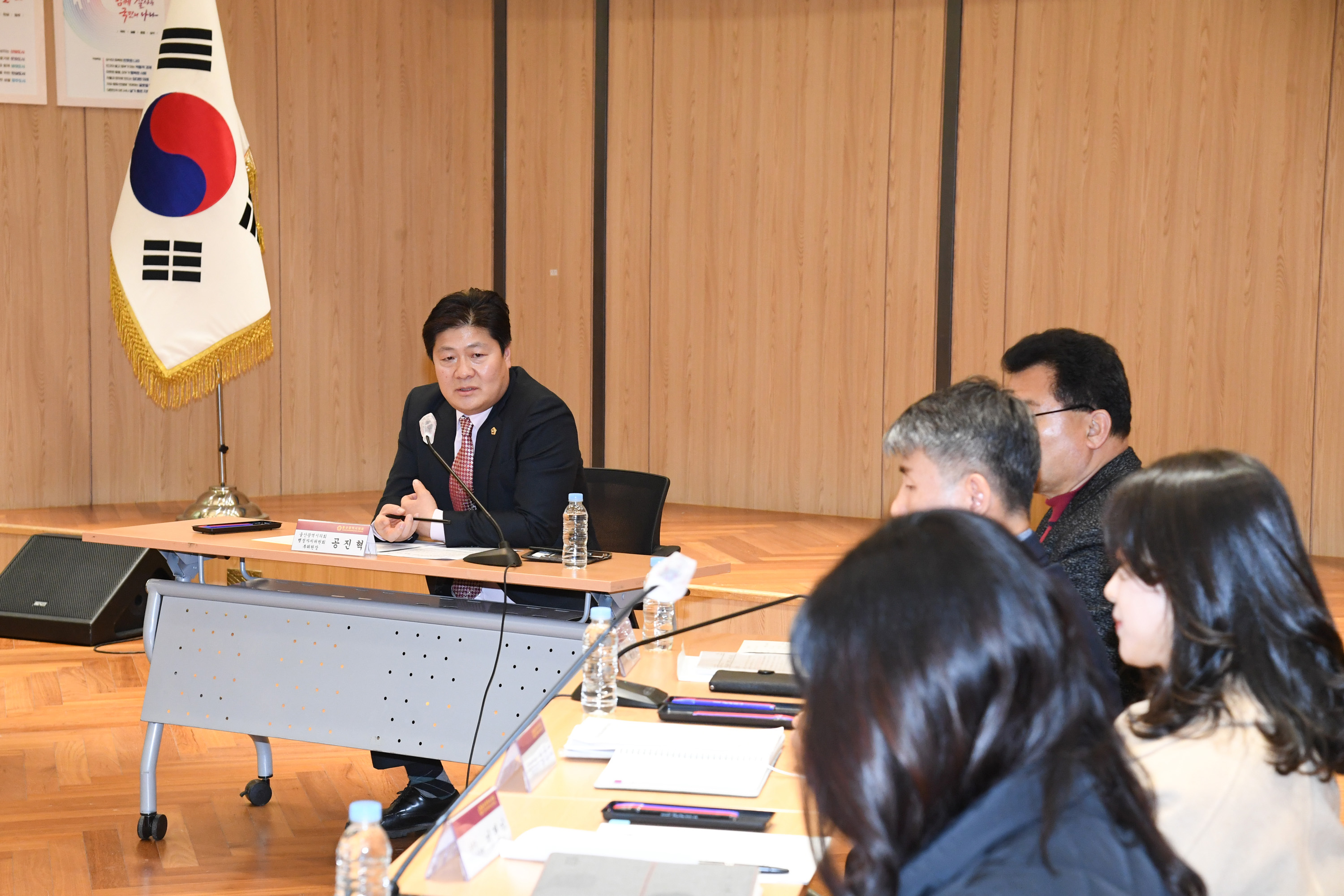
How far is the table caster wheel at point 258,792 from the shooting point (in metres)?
3.32

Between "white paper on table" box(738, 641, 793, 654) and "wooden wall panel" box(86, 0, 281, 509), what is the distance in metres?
4.58

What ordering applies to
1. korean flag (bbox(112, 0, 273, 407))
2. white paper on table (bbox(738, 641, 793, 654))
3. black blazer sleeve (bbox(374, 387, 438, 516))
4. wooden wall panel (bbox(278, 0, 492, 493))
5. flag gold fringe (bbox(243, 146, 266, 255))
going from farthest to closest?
1. wooden wall panel (bbox(278, 0, 492, 493))
2. flag gold fringe (bbox(243, 146, 266, 255))
3. korean flag (bbox(112, 0, 273, 407))
4. black blazer sleeve (bbox(374, 387, 438, 516))
5. white paper on table (bbox(738, 641, 793, 654))

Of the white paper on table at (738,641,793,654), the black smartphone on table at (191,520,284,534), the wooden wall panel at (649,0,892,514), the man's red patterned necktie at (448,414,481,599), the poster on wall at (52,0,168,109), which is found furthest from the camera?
the wooden wall panel at (649,0,892,514)

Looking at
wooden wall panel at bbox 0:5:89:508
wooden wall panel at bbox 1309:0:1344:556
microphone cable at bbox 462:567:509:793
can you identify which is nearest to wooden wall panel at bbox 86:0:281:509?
wooden wall panel at bbox 0:5:89:508

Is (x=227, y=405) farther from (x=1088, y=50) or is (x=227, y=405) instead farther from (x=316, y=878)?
(x=1088, y=50)

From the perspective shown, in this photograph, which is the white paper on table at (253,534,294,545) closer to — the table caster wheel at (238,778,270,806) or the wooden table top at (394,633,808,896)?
the table caster wheel at (238,778,270,806)

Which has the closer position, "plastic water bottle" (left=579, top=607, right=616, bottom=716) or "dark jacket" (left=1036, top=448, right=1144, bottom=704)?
"plastic water bottle" (left=579, top=607, right=616, bottom=716)

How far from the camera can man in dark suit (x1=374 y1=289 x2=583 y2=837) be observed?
127 inches

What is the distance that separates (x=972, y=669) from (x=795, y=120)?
5854mm

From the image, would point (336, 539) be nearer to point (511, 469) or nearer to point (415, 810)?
point (511, 469)

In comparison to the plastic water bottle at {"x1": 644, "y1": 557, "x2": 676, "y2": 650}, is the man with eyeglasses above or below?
above

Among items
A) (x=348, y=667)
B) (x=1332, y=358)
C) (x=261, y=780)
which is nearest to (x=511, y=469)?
(x=348, y=667)

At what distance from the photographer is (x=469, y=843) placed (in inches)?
55.7

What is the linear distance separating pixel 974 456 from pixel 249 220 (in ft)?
13.9
